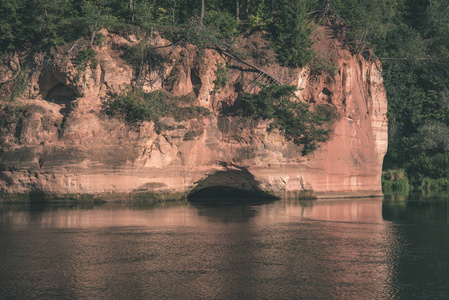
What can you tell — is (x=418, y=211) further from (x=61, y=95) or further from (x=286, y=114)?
(x=61, y=95)

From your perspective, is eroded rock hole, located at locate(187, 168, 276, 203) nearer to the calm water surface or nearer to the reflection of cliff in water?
the reflection of cliff in water

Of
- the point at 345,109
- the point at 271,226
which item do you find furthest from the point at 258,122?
the point at 271,226

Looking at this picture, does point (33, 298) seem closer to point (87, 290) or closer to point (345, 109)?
point (87, 290)

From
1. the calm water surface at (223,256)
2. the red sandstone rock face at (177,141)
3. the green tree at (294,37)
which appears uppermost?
the green tree at (294,37)

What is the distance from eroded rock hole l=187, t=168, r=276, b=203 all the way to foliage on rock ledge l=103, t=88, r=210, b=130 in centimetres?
474

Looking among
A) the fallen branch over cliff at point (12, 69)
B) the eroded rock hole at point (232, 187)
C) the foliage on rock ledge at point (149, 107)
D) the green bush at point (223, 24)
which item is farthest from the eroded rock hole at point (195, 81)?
the fallen branch over cliff at point (12, 69)

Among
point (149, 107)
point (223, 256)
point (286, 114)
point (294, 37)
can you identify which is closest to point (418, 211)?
point (286, 114)

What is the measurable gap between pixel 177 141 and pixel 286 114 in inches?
315

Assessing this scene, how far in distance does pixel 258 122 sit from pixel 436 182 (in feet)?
70.6

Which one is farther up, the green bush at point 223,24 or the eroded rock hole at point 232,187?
the green bush at point 223,24

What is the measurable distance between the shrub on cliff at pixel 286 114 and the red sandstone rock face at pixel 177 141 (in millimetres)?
705

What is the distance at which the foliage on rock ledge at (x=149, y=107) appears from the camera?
33.2m

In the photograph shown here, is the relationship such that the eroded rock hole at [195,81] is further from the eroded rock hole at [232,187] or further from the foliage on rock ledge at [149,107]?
the eroded rock hole at [232,187]

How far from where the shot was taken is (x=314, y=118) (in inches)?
1426
